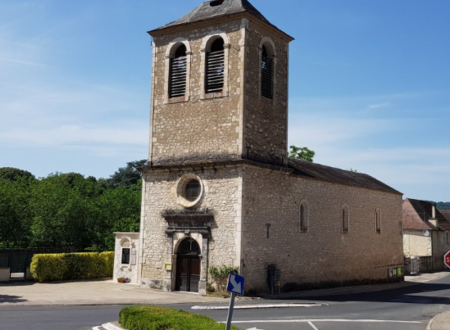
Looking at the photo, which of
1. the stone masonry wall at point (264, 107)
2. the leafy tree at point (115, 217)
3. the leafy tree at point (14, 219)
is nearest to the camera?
the stone masonry wall at point (264, 107)

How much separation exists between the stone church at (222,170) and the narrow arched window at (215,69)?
46 millimetres

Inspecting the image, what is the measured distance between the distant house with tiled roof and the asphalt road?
2548 cm

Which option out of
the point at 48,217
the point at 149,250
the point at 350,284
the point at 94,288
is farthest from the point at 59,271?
the point at 350,284

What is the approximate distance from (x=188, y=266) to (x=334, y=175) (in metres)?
11.3

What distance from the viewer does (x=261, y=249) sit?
20375mm

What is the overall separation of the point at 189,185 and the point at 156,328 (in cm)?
1152

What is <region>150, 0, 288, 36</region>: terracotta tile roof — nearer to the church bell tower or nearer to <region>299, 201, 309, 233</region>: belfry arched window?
the church bell tower

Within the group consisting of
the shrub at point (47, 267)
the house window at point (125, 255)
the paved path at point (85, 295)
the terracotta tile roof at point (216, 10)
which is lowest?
the paved path at point (85, 295)

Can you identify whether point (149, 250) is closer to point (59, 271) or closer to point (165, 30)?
point (59, 271)

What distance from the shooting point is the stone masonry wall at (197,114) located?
20719 mm

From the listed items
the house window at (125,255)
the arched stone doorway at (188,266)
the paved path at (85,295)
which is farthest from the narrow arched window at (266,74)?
the house window at (125,255)

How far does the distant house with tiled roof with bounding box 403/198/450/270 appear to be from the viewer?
4409 cm

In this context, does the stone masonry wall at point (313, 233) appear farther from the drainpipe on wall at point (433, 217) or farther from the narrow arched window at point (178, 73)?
the drainpipe on wall at point (433, 217)

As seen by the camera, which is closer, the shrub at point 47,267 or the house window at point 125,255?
the shrub at point 47,267
